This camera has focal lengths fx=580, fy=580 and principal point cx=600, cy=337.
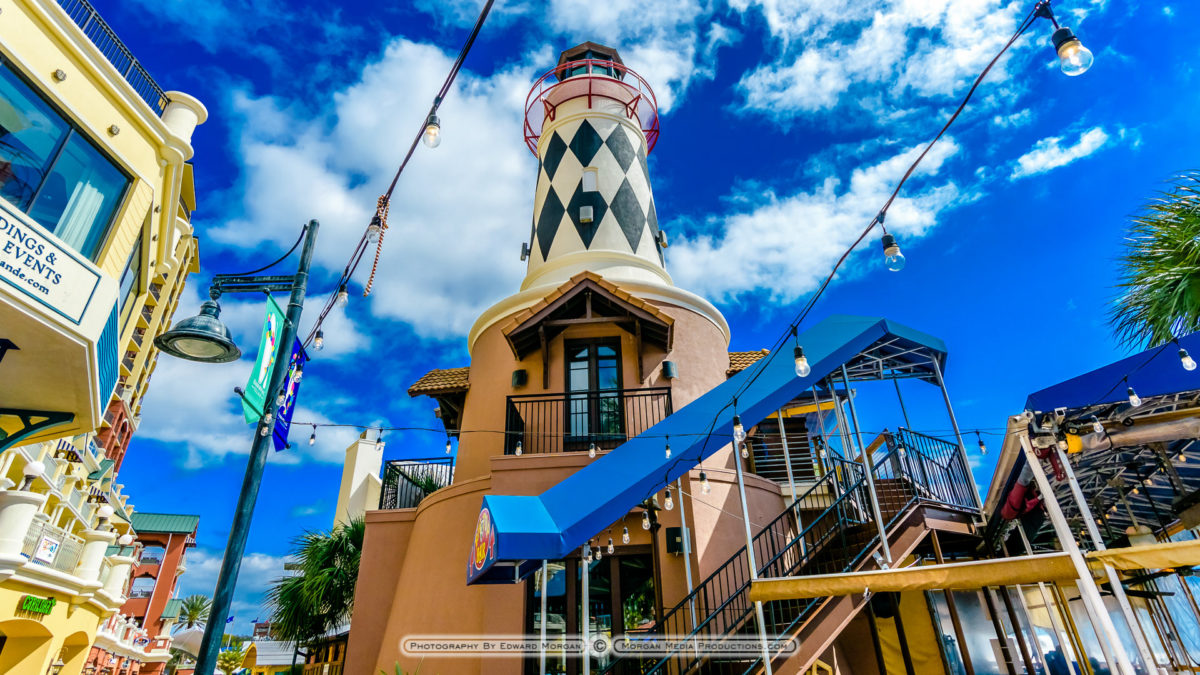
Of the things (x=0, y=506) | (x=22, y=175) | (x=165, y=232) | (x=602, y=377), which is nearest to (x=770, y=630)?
(x=602, y=377)

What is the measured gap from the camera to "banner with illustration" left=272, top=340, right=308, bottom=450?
18.3 feet

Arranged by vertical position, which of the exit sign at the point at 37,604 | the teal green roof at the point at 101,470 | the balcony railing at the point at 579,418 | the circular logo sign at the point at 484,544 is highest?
the teal green roof at the point at 101,470

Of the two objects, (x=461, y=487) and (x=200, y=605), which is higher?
(x=200, y=605)

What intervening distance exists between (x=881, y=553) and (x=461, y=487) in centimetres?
687

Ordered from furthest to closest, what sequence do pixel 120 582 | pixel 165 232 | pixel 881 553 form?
pixel 120 582
pixel 165 232
pixel 881 553

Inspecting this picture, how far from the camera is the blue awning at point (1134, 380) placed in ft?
19.0

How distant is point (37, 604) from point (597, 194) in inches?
660

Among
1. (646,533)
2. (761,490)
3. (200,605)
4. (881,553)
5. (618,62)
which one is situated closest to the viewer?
(881,553)

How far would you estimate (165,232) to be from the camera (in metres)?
11.1

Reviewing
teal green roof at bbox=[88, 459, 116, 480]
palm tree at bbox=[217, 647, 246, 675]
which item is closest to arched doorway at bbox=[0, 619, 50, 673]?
teal green roof at bbox=[88, 459, 116, 480]

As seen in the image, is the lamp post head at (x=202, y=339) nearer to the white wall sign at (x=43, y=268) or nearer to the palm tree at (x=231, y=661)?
the white wall sign at (x=43, y=268)

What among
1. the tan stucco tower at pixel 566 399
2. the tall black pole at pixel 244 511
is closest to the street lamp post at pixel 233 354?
the tall black pole at pixel 244 511

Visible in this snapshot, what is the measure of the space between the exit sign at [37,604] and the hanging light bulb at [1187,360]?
21.4 metres

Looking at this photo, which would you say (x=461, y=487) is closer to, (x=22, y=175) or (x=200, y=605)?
(x=22, y=175)
